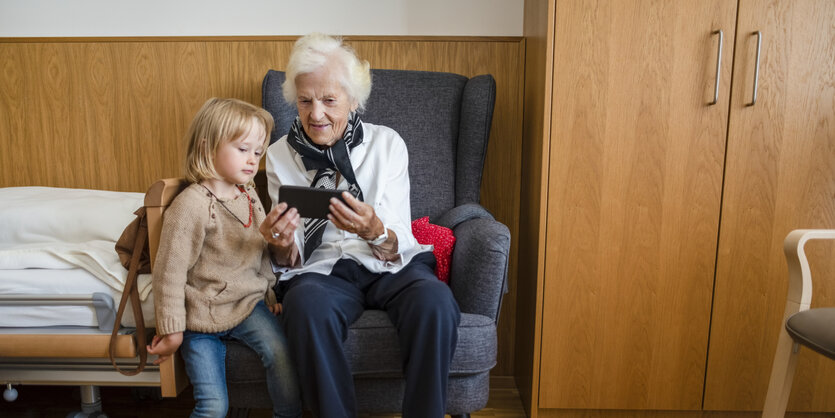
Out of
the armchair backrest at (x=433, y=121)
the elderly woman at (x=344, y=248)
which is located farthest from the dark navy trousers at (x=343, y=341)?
the armchair backrest at (x=433, y=121)

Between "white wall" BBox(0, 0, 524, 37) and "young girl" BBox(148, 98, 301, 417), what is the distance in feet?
2.61

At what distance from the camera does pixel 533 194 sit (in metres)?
1.60

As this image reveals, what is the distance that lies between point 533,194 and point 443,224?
0.30 m

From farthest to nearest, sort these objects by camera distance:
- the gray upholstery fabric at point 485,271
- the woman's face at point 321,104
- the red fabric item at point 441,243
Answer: the red fabric item at point 441,243 → the woman's face at point 321,104 → the gray upholstery fabric at point 485,271

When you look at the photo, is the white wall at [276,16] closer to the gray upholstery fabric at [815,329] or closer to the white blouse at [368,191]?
the white blouse at [368,191]

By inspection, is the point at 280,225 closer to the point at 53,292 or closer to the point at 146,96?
the point at 53,292

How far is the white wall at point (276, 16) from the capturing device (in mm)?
1869

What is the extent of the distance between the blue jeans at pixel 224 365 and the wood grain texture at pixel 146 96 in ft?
3.35

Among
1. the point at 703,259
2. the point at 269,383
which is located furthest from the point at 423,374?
the point at 703,259

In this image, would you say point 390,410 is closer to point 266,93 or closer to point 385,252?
point 385,252

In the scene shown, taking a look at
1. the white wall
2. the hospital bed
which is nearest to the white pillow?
the hospital bed

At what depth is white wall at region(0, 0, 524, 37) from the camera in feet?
6.13

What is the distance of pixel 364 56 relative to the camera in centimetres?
188

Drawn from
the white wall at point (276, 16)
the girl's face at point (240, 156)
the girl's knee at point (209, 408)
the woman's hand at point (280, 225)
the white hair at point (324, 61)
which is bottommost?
the girl's knee at point (209, 408)
